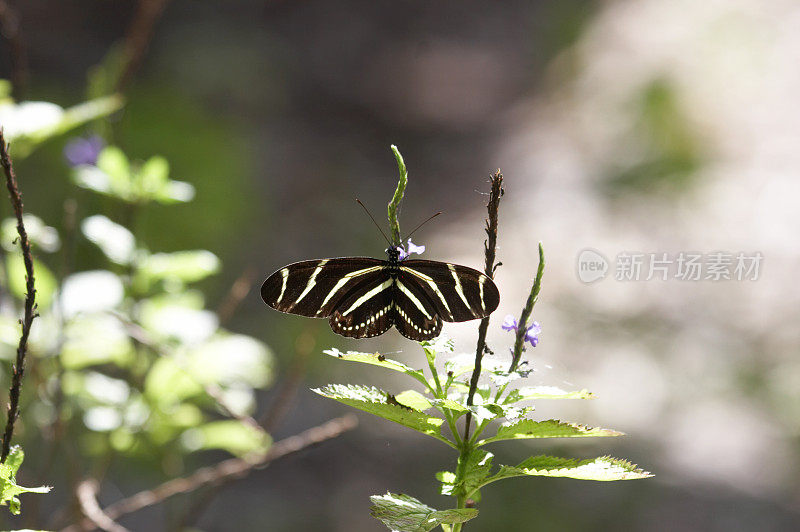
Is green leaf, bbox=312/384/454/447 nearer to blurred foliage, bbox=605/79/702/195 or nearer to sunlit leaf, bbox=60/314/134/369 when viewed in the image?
sunlit leaf, bbox=60/314/134/369

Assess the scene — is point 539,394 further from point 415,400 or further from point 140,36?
point 140,36

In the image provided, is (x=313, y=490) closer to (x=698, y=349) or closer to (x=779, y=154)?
(x=698, y=349)

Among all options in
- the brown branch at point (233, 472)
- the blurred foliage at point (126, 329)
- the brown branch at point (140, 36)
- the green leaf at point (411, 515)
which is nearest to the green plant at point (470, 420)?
the green leaf at point (411, 515)

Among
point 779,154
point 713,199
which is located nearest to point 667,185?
point 713,199

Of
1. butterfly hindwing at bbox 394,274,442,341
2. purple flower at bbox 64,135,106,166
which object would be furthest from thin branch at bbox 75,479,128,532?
purple flower at bbox 64,135,106,166

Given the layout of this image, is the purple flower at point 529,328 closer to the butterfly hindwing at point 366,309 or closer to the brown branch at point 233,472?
the butterfly hindwing at point 366,309

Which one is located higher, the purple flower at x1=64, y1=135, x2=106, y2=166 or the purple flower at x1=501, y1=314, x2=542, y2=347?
the purple flower at x1=64, y1=135, x2=106, y2=166
